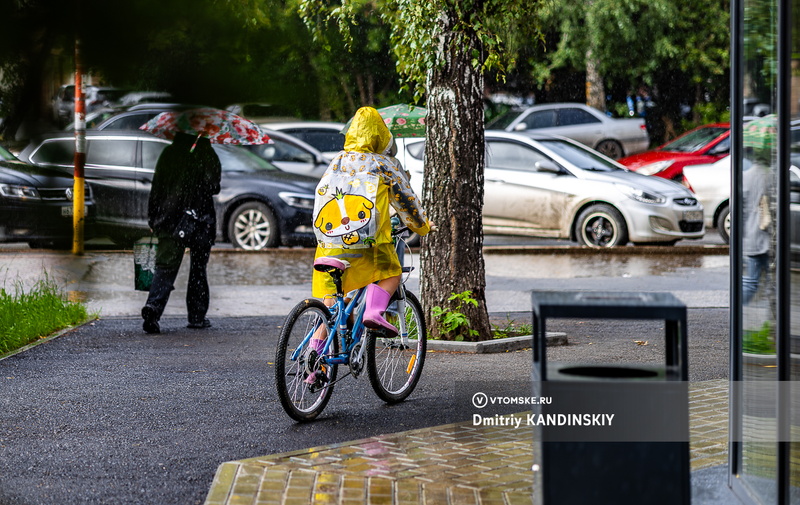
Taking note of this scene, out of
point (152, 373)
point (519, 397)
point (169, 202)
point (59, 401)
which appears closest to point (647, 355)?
point (519, 397)

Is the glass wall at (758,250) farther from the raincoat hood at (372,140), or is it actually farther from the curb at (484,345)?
the curb at (484,345)

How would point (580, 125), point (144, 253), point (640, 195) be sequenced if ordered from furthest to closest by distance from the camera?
1. point (580, 125)
2. point (640, 195)
3. point (144, 253)

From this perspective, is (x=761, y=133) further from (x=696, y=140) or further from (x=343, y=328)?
(x=696, y=140)

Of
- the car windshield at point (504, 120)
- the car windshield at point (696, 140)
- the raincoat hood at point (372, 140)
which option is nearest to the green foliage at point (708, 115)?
the car windshield at point (696, 140)

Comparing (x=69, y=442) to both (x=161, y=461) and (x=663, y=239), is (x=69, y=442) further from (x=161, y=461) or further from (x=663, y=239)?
(x=663, y=239)

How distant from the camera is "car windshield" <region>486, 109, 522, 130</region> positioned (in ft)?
75.6

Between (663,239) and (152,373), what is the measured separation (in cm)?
958

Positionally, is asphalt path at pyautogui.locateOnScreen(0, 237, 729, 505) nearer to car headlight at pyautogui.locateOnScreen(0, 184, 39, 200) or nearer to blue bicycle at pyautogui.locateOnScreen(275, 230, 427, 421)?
blue bicycle at pyautogui.locateOnScreen(275, 230, 427, 421)

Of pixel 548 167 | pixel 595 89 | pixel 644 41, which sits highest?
pixel 644 41

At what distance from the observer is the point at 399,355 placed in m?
6.29

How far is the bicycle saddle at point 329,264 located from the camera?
5.60m

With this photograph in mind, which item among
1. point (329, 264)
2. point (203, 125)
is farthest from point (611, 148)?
point (203, 125)

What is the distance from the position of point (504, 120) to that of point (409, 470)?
62.8ft

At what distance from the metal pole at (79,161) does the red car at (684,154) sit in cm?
1694
